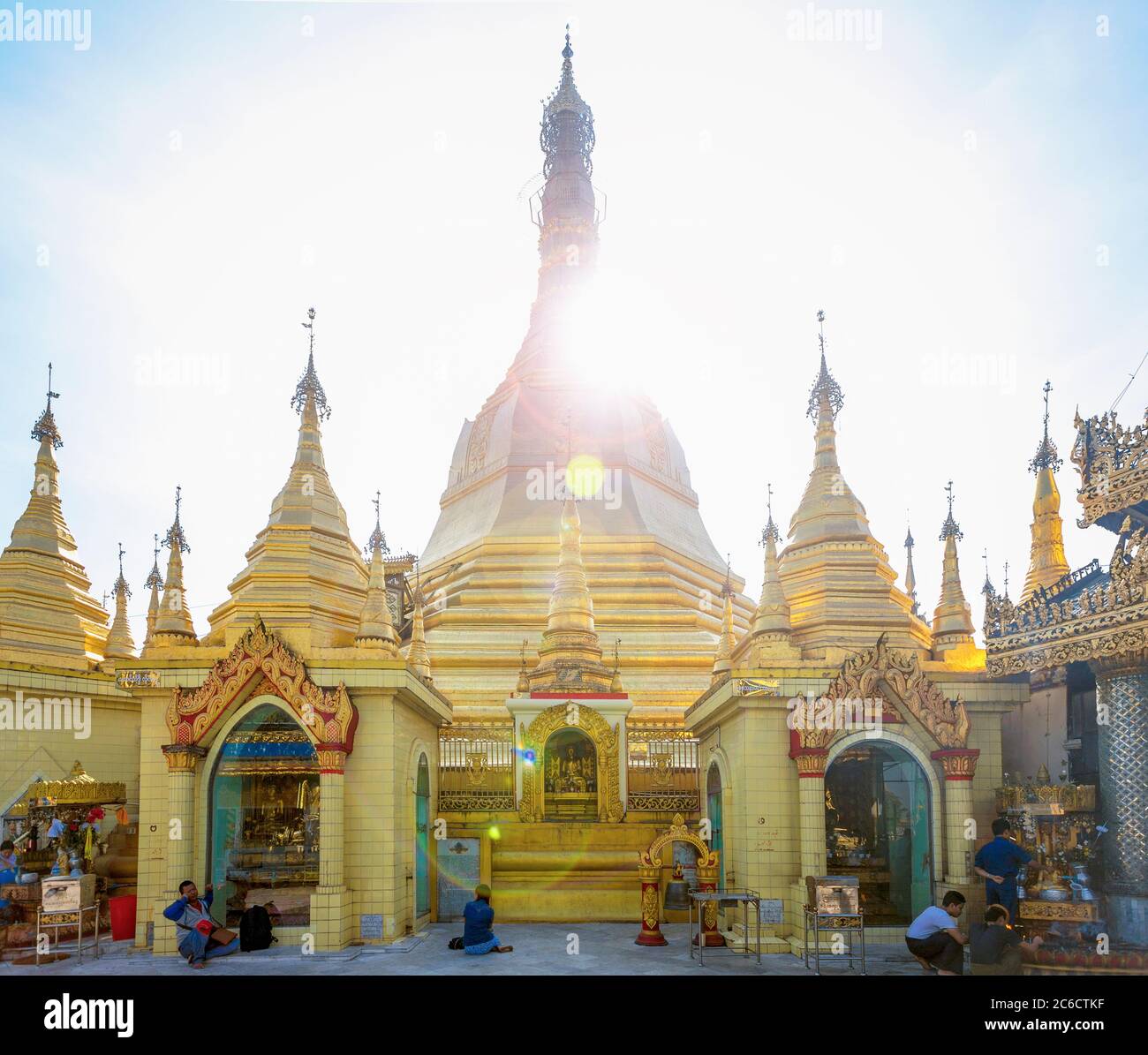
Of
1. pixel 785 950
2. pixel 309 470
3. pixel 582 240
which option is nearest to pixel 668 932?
pixel 785 950

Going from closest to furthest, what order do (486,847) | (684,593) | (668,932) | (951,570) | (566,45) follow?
1. (668,932)
2. (486,847)
3. (951,570)
4. (684,593)
5. (566,45)

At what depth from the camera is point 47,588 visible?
78.5 feet

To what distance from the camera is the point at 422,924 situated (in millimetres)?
17953

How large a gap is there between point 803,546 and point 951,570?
302 centimetres

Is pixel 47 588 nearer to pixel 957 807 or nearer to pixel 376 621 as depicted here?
pixel 376 621

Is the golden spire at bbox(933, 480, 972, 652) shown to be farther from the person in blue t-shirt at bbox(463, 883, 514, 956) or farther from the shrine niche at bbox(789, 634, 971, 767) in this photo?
the person in blue t-shirt at bbox(463, 883, 514, 956)

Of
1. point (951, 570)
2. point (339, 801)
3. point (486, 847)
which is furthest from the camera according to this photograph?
point (951, 570)

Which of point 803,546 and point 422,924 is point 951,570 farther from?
point 422,924

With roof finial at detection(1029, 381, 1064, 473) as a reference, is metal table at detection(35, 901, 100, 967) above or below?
below

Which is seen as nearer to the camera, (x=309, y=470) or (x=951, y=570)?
(x=951, y=570)

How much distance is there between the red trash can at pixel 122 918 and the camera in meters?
17.1

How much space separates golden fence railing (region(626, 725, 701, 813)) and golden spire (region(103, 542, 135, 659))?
12118mm

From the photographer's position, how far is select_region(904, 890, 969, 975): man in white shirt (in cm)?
1245

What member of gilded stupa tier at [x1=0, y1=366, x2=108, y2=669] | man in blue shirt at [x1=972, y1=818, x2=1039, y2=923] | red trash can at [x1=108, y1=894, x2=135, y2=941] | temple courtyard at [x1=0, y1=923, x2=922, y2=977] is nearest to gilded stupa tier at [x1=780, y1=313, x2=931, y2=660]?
man in blue shirt at [x1=972, y1=818, x2=1039, y2=923]
